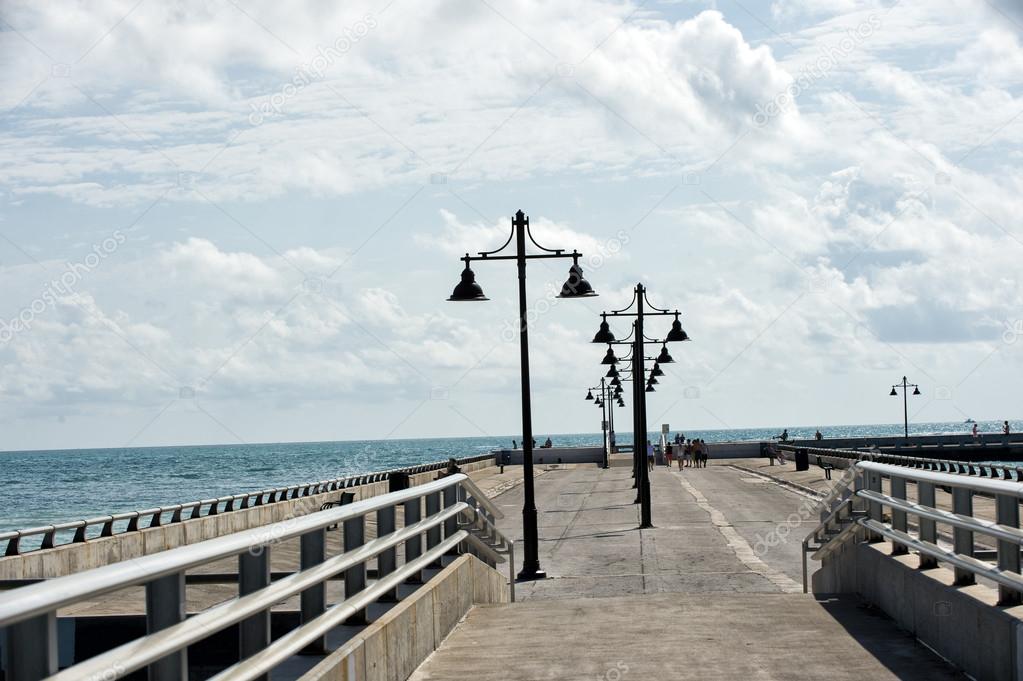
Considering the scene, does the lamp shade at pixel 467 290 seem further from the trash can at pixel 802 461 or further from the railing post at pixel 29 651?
the trash can at pixel 802 461

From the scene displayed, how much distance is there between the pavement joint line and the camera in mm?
20772

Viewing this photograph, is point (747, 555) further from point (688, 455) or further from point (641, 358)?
point (688, 455)

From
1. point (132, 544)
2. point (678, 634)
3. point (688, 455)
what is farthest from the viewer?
point (688, 455)

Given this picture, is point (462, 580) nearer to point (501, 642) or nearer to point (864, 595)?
point (501, 642)

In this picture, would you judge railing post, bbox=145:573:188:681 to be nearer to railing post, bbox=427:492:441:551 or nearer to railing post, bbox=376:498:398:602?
railing post, bbox=376:498:398:602

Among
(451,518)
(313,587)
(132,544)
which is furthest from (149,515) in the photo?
(313,587)

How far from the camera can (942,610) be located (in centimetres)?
955

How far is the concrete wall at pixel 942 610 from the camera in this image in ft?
26.5

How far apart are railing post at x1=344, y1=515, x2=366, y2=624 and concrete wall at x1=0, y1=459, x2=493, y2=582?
7998mm

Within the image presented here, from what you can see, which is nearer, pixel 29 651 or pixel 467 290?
pixel 29 651

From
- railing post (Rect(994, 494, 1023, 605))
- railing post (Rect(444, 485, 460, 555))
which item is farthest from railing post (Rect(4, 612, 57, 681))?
railing post (Rect(444, 485, 460, 555))

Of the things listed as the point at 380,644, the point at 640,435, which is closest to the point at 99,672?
the point at 380,644

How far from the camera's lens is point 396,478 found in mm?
12609

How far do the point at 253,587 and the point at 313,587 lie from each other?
1.33 m
